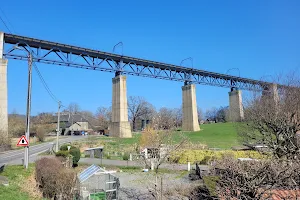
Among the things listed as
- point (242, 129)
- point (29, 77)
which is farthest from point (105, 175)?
point (242, 129)

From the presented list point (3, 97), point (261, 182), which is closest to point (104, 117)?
point (3, 97)

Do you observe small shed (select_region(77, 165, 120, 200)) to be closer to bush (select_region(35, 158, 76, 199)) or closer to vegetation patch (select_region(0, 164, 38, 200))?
bush (select_region(35, 158, 76, 199))

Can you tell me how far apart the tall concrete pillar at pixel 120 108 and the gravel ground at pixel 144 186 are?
30.4 meters

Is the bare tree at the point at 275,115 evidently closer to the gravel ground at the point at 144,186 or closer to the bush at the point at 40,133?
the gravel ground at the point at 144,186

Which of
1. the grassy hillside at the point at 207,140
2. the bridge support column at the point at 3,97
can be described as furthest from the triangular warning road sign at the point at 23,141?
the grassy hillside at the point at 207,140

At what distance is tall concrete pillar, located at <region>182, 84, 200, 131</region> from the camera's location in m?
66.7

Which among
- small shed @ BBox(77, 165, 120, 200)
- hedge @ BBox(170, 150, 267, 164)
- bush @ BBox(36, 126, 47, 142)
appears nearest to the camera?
small shed @ BBox(77, 165, 120, 200)

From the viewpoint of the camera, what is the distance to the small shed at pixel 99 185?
13.1 m

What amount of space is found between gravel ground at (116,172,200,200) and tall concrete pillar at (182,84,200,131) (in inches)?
1745

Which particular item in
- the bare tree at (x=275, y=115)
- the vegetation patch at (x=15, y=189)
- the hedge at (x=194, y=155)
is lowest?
the hedge at (x=194, y=155)

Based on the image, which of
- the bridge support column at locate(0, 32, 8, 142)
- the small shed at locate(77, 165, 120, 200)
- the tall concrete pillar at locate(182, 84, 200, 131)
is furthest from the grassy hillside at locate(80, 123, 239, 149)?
the small shed at locate(77, 165, 120, 200)

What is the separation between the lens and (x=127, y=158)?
31234 millimetres

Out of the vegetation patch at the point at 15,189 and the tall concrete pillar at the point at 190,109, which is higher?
the tall concrete pillar at the point at 190,109

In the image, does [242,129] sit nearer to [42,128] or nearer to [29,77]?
[29,77]
